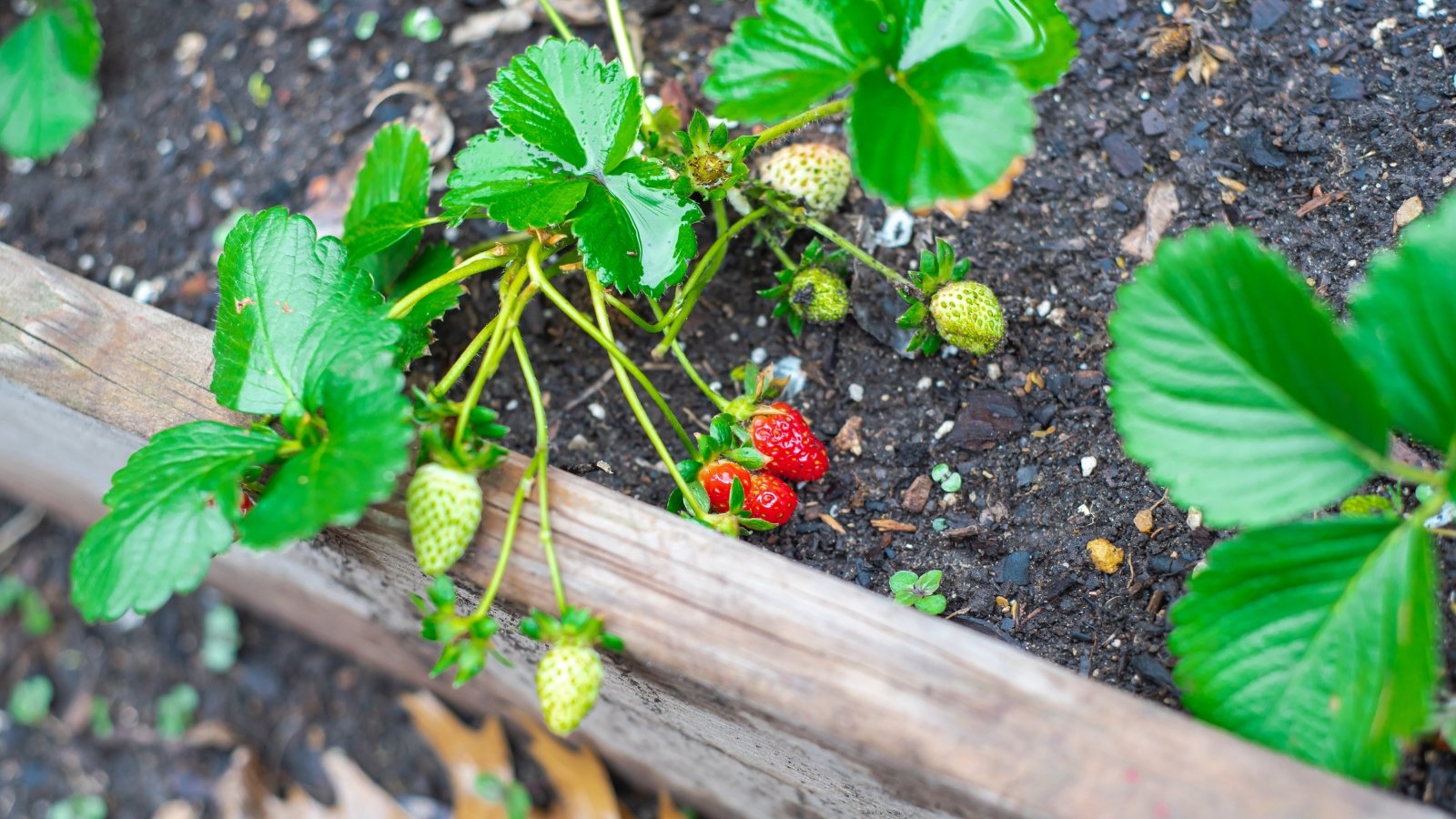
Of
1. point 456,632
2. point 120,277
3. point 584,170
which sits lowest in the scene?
point 120,277

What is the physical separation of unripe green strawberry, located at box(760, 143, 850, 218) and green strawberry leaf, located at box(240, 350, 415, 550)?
0.48m

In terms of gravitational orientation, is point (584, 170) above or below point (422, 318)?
above

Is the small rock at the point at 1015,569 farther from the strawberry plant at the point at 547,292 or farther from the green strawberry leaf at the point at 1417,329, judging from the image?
the green strawberry leaf at the point at 1417,329

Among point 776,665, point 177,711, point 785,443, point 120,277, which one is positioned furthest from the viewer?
point 177,711

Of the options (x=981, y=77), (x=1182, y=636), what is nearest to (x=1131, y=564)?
(x=1182, y=636)

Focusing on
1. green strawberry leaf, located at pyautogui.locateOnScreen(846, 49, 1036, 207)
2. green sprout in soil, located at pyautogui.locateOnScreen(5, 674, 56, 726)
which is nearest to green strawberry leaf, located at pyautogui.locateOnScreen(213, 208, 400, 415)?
green strawberry leaf, located at pyautogui.locateOnScreen(846, 49, 1036, 207)

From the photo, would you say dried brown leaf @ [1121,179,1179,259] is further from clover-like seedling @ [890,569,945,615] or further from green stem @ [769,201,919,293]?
clover-like seedling @ [890,569,945,615]

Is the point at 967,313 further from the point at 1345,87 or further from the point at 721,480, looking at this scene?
the point at 1345,87

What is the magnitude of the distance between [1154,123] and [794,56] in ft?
1.76

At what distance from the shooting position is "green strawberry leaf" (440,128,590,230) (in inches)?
35.9

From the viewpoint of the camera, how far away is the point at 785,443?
98cm

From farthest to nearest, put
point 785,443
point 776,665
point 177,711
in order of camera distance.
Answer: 1. point 177,711
2. point 785,443
3. point 776,665

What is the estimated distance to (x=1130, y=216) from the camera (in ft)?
3.67

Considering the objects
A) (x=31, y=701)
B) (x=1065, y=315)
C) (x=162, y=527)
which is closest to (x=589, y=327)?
(x=162, y=527)
